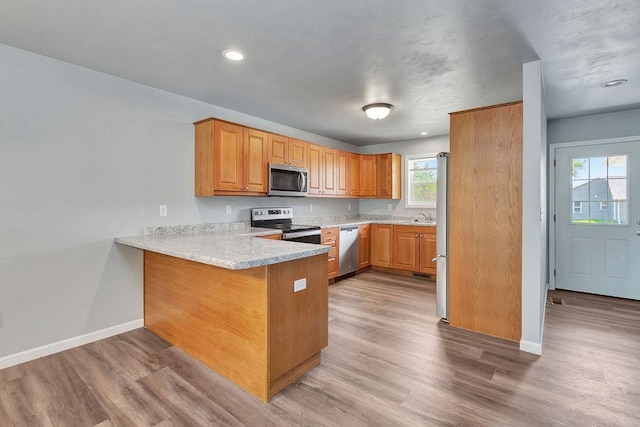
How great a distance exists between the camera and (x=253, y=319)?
2.04 m

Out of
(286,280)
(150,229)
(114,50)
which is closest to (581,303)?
(286,280)

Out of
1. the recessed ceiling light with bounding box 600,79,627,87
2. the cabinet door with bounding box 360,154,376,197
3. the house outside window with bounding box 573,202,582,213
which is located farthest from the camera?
the cabinet door with bounding box 360,154,376,197

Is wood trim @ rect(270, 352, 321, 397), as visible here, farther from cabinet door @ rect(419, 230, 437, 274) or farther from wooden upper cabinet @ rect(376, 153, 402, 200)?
wooden upper cabinet @ rect(376, 153, 402, 200)

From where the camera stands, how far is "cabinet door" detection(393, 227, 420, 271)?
507 centimetres

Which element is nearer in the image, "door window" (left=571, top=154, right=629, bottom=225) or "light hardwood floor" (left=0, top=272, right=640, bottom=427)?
"light hardwood floor" (left=0, top=272, right=640, bottom=427)

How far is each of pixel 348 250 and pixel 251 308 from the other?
315 centimetres

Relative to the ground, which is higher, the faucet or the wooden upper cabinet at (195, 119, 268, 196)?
the wooden upper cabinet at (195, 119, 268, 196)

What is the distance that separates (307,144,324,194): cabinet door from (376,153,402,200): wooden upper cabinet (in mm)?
1395

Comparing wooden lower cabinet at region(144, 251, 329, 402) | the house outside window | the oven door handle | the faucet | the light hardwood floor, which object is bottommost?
the light hardwood floor

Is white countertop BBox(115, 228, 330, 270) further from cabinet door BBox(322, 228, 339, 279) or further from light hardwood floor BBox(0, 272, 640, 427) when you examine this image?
cabinet door BBox(322, 228, 339, 279)

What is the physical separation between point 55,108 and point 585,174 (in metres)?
6.10

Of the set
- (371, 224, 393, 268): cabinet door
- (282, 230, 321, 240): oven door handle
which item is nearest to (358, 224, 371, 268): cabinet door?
(371, 224, 393, 268): cabinet door

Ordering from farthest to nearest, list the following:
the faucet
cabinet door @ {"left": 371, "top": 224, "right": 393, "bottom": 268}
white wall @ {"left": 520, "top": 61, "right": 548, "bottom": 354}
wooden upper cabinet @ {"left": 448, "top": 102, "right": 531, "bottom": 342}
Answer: the faucet → cabinet door @ {"left": 371, "top": 224, "right": 393, "bottom": 268} → wooden upper cabinet @ {"left": 448, "top": 102, "right": 531, "bottom": 342} → white wall @ {"left": 520, "top": 61, "right": 548, "bottom": 354}

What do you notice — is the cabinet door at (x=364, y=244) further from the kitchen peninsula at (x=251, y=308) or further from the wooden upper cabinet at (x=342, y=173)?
the kitchen peninsula at (x=251, y=308)
